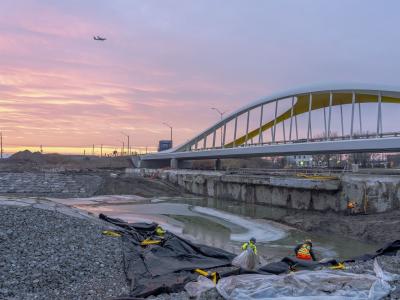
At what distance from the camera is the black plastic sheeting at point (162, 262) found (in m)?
10.3

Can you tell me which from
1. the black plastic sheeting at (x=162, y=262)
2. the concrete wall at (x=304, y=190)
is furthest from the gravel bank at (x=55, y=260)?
the concrete wall at (x=304, y=190)

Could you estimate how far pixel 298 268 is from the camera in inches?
488

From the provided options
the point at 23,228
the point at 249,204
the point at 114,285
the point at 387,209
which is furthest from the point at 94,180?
the point at 114,285

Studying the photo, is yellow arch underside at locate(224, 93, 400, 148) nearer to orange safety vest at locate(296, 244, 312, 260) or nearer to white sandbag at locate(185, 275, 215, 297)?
orange safety vest at locate(296, 244, 312, 260)

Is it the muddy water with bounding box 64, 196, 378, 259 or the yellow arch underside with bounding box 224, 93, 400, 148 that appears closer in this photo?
the muddy water with bounding box 64, 196, 378, 259

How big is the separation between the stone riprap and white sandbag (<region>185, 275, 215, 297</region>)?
36439 mm

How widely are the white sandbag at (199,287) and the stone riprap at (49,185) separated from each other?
120 feet

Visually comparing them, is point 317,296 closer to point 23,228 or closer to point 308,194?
point 23,228

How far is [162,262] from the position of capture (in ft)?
42.4

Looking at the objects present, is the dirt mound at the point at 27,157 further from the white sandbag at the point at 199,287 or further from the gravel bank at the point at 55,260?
the white sandbag at the point at 199,287

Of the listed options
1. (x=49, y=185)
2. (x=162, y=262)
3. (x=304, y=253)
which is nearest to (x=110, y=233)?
(x=162, y=262)

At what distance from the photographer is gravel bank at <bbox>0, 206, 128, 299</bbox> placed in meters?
10.2

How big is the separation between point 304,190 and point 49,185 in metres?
28.1

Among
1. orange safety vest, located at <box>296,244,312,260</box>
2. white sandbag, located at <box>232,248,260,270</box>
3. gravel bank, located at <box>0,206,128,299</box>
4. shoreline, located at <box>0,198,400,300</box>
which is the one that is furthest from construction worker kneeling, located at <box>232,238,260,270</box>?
gravel bank, located at <box>0,206,128,299</box>
